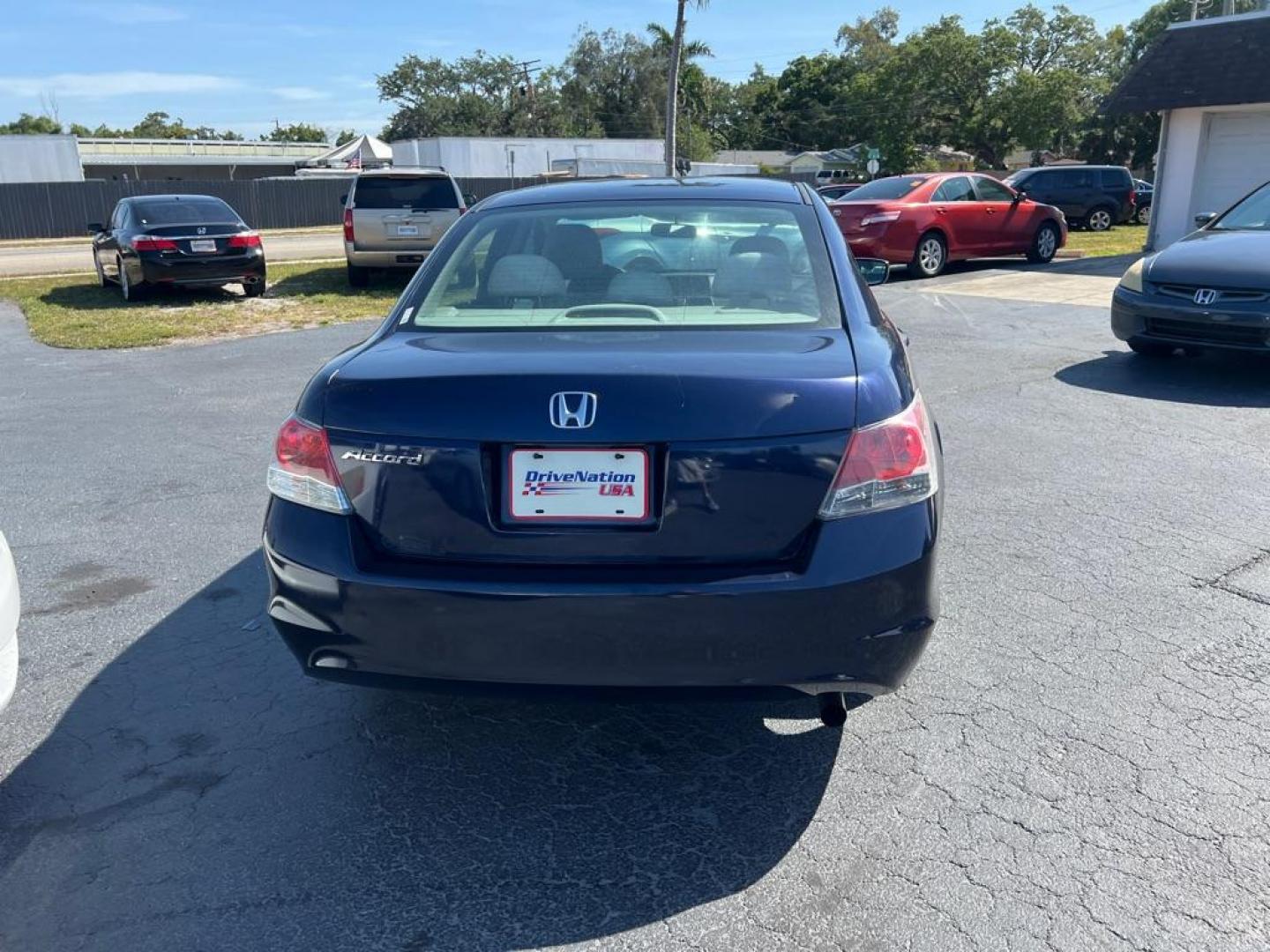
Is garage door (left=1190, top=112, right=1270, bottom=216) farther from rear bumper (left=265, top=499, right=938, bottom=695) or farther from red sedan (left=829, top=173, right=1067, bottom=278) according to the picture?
rear bumper (left=265, top=499, right=938, bottom=695)

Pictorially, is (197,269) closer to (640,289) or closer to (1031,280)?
(1031,280)

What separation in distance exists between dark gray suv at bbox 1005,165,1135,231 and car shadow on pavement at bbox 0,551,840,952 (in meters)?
27.2

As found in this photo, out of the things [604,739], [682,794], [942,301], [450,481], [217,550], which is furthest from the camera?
[942,301]

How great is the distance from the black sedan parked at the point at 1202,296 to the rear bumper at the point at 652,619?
20.3 ft

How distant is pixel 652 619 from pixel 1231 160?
19644mm

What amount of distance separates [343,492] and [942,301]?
443 inches

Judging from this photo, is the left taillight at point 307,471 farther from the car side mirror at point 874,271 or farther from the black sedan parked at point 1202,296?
the black sedan parked at point 1202,296

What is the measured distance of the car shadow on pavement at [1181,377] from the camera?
291 inches

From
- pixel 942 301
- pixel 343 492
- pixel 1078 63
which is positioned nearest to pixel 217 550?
pixel 343 492

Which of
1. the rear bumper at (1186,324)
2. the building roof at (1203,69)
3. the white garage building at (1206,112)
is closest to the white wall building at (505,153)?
the building roof at (1203,69)

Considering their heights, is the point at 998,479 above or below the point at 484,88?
below

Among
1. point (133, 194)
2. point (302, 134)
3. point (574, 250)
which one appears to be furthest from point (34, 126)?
point (574, 250)

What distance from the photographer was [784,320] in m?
3.01

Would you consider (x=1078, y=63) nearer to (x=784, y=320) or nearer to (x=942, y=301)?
(x=942, y=301)
